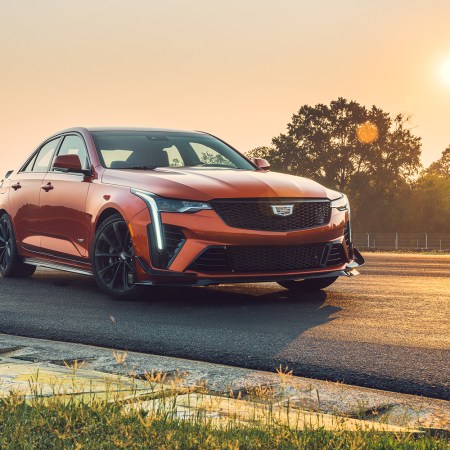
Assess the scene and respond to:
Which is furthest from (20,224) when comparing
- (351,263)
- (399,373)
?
(399,373)

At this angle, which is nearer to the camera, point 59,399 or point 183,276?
point 59,399

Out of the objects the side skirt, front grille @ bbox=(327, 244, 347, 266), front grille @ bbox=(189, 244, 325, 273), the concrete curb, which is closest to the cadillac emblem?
front grille @ bbox=(189, 244, 325, 273)

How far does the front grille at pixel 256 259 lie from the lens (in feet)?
24.8

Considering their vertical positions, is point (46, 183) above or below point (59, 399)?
above

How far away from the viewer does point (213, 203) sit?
7.58 metres

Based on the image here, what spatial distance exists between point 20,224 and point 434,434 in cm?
747

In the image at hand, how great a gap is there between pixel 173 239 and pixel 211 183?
655 mm

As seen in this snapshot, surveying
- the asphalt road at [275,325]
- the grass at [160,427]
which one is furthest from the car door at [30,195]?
the grass at [160,427]

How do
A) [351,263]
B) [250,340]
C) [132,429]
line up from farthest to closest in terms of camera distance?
[351,263] < [250,340] < [132,429]

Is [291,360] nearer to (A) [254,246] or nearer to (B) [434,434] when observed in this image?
(B) [434,434]

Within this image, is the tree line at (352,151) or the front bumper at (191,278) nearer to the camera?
the front bumper at (191,278)

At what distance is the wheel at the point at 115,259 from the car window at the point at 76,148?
3.55ft

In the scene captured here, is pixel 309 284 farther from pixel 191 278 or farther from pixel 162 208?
pixel 162 208

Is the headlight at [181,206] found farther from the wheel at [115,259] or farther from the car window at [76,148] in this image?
the car window at [76,148]
